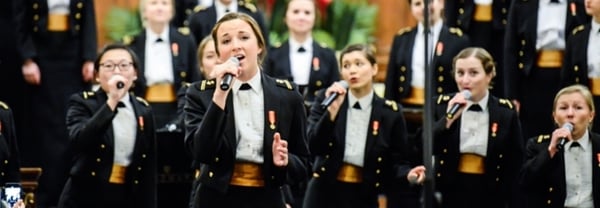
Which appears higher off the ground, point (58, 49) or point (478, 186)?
point (58, 49)

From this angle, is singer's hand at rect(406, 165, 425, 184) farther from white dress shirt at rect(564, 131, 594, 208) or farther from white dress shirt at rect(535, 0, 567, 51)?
white dress shirt at rect(535, 0, 567, 51)

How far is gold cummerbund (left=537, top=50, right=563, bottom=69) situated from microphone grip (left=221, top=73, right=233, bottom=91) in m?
3.40

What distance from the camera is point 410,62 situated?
9156 mm

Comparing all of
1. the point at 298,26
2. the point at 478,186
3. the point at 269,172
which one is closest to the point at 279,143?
the point at 269,172

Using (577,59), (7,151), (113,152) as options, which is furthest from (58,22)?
(577,59)

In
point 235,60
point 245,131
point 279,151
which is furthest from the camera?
point 245,131

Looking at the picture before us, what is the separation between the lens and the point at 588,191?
293 inches

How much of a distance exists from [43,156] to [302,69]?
5.38ft

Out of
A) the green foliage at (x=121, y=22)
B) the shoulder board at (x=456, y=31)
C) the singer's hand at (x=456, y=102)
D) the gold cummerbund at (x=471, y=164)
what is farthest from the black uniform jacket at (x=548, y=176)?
the green foliage at (x=121, y=22)

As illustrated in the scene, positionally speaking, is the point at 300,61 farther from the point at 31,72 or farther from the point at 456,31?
the point at 31,72

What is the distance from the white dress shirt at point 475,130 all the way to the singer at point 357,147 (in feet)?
1.03

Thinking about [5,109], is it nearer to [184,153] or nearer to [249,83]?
[184,153]

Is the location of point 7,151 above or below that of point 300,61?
below

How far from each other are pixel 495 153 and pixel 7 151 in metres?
2.45
